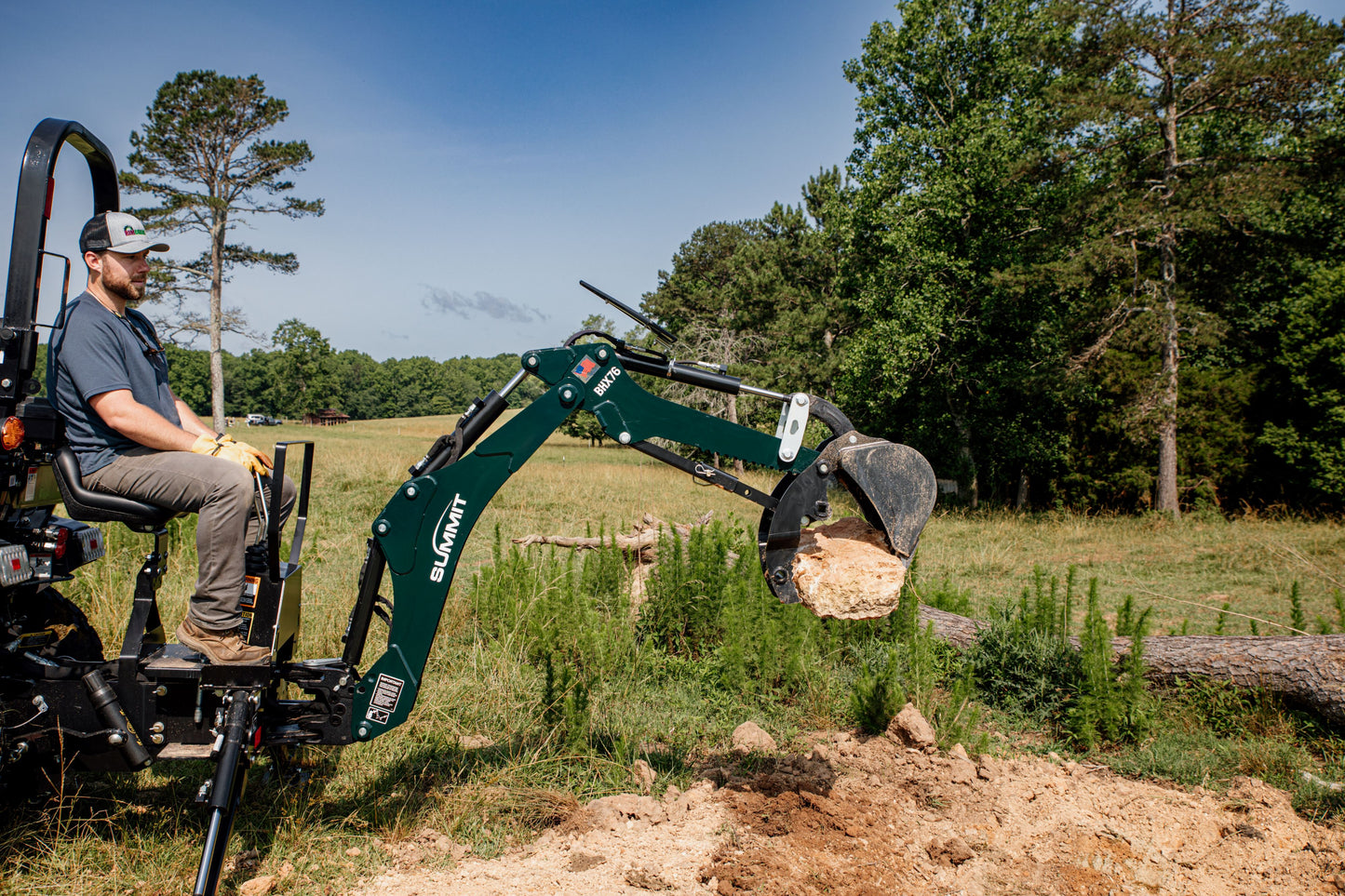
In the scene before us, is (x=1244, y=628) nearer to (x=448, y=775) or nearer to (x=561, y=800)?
(x=561, y=800)

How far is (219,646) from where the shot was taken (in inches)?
128

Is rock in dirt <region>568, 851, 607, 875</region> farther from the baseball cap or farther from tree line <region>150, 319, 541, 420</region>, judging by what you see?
tree line <region>150, 319, 541, 420</region>

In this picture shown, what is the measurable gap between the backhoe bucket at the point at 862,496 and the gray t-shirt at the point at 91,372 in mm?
2840

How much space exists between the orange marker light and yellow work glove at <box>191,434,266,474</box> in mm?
614

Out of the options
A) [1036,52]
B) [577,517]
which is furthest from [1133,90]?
[577,517]

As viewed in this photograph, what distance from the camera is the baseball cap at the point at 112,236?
127 inches

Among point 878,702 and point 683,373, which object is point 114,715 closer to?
point 683,373

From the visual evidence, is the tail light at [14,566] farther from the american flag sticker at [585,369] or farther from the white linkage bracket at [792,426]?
the white linkage bracket at [792,426]

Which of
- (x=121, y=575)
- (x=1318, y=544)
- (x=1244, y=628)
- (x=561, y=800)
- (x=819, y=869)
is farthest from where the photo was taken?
(x=1318, y=544)

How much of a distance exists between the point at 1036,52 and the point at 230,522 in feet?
69.6

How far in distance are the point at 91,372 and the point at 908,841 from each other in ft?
14.3

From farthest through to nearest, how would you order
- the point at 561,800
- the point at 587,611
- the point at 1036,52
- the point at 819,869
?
the point at 1036,52 → the point at 587,611 → the point at 561,800 → the point at 819,869

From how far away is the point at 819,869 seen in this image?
353cm

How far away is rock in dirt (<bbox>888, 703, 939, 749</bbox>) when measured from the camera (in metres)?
4.91
